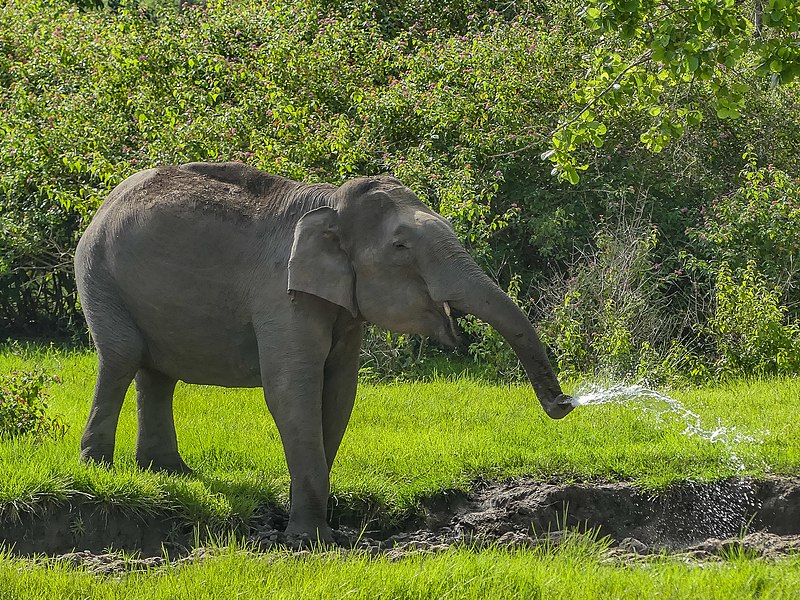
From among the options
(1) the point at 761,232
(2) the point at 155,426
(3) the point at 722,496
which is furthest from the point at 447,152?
(2) the point at 155,426

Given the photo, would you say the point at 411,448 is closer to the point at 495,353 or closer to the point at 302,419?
the point at 302,419

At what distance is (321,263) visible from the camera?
7113 mm

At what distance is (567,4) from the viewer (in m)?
14.8

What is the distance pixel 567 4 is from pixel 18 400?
8609mm

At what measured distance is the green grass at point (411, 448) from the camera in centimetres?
752

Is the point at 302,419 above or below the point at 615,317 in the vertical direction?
above

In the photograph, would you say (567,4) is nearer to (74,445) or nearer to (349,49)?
(349,49)

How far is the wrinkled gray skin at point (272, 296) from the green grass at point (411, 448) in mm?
482

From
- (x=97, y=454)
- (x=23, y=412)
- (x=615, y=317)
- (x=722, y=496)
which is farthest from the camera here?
(x=615, y=317)

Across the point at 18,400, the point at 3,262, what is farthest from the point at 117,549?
the point at 3,262

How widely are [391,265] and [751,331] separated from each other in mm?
6194

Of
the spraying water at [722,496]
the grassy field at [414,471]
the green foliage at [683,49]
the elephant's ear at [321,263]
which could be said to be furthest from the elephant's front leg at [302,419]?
the green foliage at [683,49]

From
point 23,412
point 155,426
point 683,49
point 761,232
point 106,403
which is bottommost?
point 23,412

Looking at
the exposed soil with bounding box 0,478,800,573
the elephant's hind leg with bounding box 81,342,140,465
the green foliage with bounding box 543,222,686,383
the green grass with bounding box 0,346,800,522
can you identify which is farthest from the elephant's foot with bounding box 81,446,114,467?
the green foliage with bounding box 543,222,686,383
